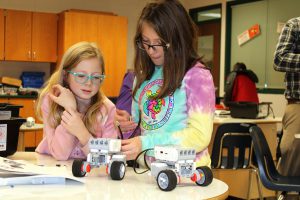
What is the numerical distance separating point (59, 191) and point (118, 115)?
2.49ft

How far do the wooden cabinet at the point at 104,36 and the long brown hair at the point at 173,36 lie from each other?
5.89 metres

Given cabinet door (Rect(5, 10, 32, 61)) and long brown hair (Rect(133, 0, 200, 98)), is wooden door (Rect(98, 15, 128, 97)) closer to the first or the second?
cabinet door (Rect(5, 10, 32, 61))

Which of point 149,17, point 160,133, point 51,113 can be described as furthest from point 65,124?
point 149,17

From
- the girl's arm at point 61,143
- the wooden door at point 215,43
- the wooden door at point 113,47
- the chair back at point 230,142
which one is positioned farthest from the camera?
the wooden door at point 215,43

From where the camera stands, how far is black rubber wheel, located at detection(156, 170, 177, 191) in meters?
1.33

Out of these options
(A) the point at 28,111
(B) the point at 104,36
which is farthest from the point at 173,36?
(B) the point at 104,36

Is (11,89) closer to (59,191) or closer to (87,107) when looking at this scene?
(87,107)

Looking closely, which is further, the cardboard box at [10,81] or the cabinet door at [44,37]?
the cabinet door at [44,37]

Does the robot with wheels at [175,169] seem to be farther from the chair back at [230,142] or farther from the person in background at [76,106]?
the chair back at [230,142]

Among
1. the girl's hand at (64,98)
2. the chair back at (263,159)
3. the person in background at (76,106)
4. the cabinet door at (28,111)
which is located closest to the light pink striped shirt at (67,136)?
the person in background at (76,106)

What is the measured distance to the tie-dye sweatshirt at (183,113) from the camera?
1.66 metres

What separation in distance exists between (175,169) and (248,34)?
22.3 feet

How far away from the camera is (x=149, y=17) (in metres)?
1.80

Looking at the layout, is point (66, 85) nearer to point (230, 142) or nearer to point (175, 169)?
point (175, 169)
